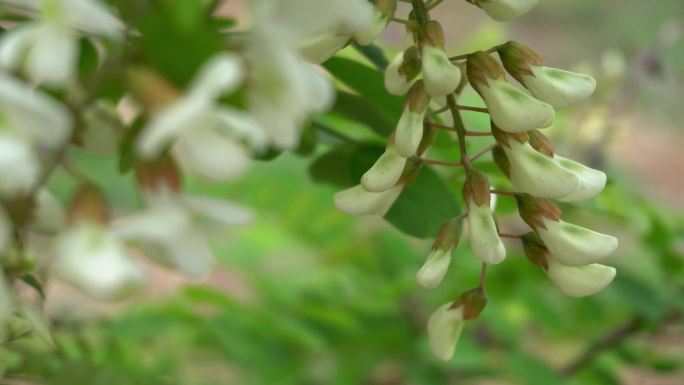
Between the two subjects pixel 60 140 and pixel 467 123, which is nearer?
pixel 60 140

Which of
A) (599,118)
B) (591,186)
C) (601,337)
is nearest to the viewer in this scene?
(591,186)

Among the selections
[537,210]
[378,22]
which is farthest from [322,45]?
[537,210]

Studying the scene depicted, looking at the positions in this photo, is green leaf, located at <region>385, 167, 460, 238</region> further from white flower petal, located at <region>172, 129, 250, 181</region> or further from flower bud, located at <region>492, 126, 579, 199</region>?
white flower petal, located at <region>172, 129, 250, 181</region>

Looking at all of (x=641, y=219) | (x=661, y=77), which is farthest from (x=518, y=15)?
(x=661, y=77)

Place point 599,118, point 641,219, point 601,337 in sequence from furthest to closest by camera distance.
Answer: point 599,118, point 601,337, point 641,219

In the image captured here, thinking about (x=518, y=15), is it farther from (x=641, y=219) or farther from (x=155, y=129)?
(x=641, y=219)

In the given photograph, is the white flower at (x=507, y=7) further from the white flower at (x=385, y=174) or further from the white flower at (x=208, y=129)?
the white flower at (x=208, y=129)

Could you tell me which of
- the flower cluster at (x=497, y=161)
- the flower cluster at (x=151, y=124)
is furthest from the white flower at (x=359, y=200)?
the flower cluster at (x=151, y=124)
